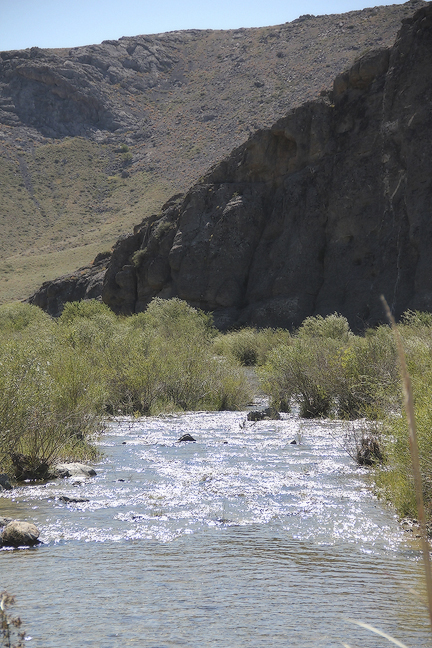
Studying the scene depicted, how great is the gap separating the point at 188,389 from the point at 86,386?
6.79 m

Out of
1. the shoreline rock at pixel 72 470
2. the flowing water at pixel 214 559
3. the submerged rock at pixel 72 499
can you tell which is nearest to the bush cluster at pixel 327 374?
the flowing water at pixel 214 559

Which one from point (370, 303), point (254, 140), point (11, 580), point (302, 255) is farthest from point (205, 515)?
point (254, 140)

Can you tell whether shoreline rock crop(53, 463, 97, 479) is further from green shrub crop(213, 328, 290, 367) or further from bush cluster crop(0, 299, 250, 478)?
green shrub crop(213, 328, 290, 367)

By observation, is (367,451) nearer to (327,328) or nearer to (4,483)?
(4,483)

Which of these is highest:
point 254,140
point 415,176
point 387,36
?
point 387,36

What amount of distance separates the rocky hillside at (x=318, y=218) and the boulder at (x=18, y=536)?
112 feet

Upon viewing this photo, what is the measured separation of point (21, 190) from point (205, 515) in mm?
98308

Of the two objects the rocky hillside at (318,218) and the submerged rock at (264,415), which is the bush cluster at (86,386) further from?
the rocky hillside at (318,218)

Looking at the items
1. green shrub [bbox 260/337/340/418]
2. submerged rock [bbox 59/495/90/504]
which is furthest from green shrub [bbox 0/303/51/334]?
submerged rock [bbox 59/495/90/504]

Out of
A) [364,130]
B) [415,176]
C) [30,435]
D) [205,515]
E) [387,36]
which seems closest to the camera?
[205,515]

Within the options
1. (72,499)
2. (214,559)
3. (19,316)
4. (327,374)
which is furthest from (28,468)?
(19,316)

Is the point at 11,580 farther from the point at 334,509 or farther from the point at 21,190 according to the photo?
the point at 21,190

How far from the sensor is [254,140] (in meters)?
52.4

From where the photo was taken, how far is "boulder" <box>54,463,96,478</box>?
10.9 meters
